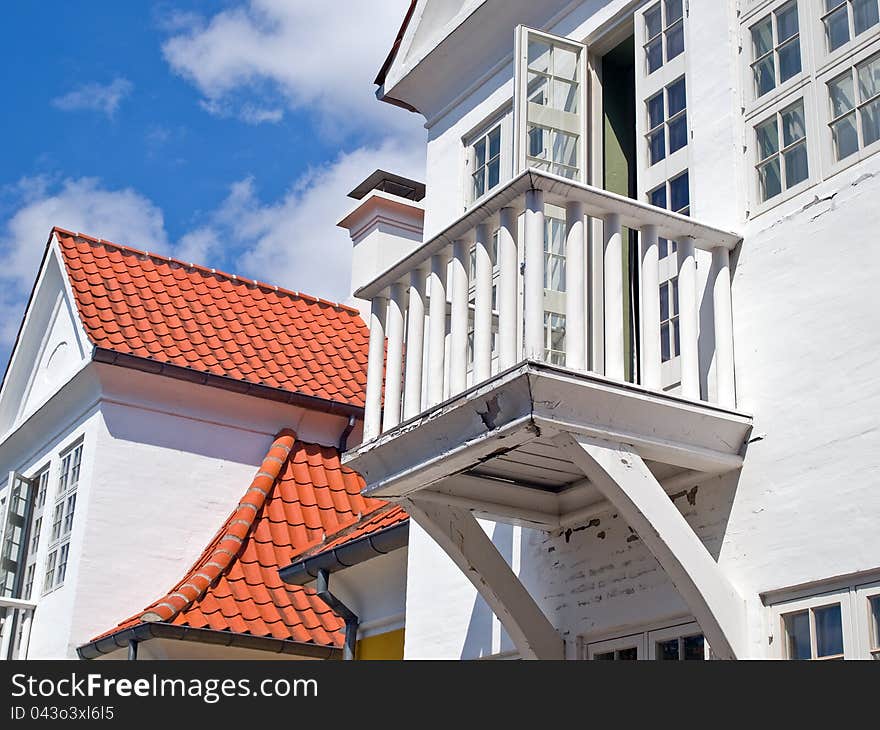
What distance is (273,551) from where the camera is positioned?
11.7m

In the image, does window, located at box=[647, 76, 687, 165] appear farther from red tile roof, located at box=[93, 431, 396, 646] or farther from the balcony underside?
red tile roof, located at box=[93, 431, 396, 646]

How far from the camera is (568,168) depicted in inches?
303

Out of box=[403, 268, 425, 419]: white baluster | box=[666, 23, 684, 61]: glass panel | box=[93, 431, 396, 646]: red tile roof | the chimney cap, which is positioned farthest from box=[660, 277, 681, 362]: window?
the chimney cap

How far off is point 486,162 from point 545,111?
121cm

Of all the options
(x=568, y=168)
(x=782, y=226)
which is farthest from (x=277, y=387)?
(x=782, y=226)

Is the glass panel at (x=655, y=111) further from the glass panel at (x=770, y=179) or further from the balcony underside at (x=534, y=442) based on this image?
the balcony underside at (x=534, y=442)

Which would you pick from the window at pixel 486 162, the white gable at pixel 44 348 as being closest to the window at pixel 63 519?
the white gable at pixel 44 348

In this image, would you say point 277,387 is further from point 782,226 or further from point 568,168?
point 782,226

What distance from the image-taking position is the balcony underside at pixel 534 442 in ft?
18.6

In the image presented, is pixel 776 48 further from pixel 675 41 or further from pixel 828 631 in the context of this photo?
pixel 828 631

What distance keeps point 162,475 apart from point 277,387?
140 cm

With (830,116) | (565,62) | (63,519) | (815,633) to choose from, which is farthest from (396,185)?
(815,633)

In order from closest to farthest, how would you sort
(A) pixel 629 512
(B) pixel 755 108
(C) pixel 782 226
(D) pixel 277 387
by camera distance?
(A) pixel 629 512 < (C) pixel 782 226 < (B) pixel 755 108 < (D) pixel 277 387

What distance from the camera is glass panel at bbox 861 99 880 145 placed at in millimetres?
5852
